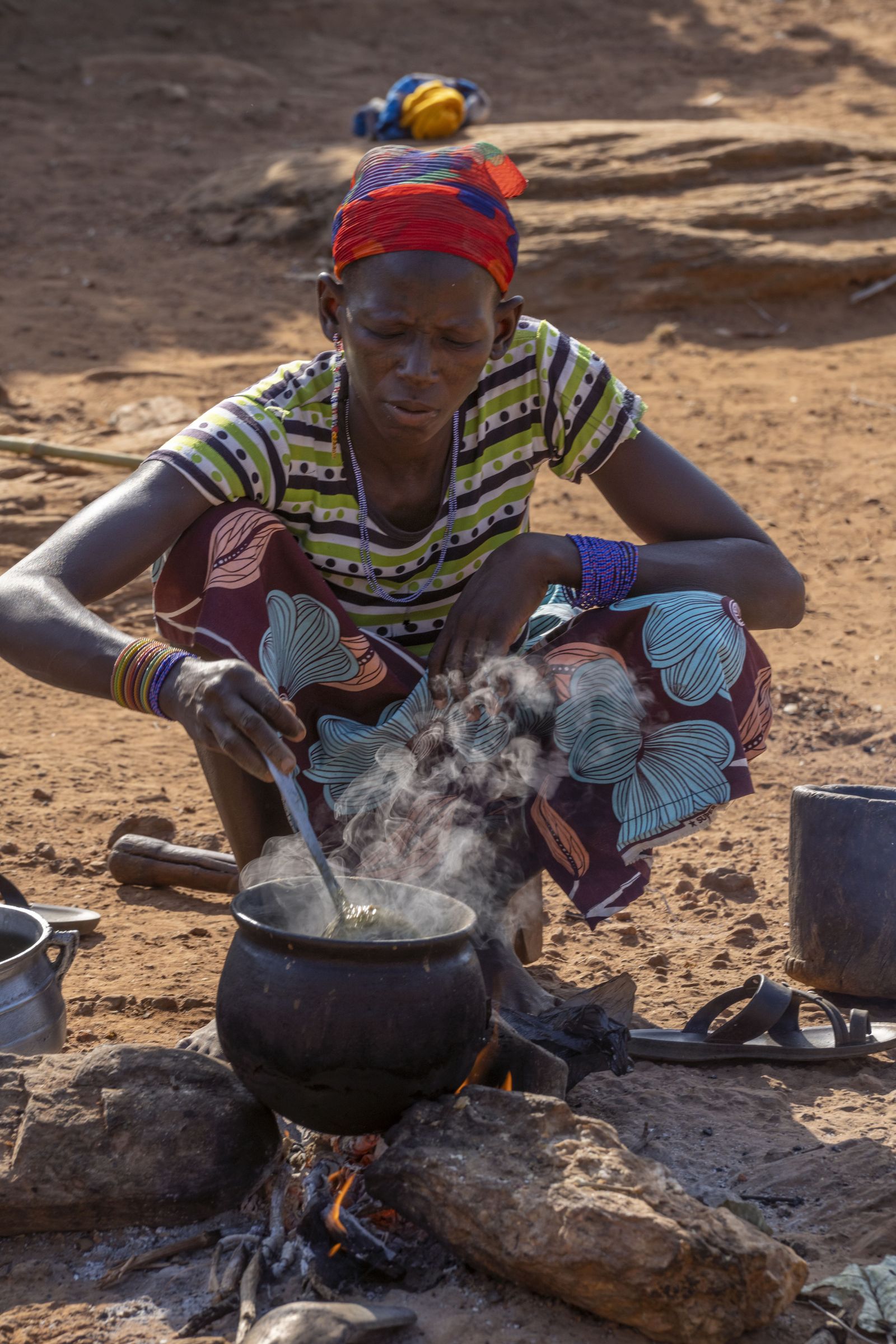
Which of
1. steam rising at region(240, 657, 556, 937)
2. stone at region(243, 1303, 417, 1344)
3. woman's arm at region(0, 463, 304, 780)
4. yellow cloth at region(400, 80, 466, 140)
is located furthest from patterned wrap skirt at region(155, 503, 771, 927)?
yellow cloth at region(400, 80, 466, 140)

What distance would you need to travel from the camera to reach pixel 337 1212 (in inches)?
73.6

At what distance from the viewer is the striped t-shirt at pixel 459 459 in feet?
9.01

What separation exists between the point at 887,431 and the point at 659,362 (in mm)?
1574

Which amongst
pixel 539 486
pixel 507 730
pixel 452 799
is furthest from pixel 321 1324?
pixel 539 486

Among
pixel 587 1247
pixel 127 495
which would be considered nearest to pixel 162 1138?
pixel 587 1247

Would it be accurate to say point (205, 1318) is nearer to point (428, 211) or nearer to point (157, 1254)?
point (157, 1254)

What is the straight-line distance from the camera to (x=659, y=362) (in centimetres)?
798

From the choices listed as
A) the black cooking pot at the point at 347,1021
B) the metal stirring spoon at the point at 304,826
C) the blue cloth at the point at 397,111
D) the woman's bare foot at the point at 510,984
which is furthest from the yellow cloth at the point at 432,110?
the black cooking pot at the point at 347,1021

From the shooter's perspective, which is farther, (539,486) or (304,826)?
(539,486)

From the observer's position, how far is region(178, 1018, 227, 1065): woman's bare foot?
2.32m

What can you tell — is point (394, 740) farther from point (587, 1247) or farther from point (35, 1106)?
point (587, 1247)

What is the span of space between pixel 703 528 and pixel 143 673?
1338 mm

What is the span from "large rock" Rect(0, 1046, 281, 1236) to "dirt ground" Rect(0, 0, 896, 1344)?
0.25 ft

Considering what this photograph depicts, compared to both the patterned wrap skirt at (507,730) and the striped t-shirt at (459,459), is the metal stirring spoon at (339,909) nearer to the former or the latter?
the patterned wrap skirt at (507,730)
